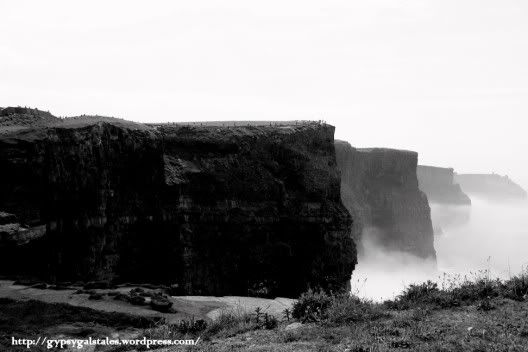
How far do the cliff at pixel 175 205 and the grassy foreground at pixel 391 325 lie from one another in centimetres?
1496

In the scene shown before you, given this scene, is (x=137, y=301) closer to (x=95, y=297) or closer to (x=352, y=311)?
(x=95, y=297)

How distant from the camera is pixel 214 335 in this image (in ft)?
36.2

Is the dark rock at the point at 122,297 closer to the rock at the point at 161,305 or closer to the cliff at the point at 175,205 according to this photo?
the rock at the point at 161,305

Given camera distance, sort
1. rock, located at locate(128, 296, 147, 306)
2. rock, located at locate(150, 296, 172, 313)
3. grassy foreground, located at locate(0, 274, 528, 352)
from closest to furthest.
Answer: grassy foreground, located at locate(0, 274, 528, 352) < rock, located at locate(150, 296, 172, 313) < rock, located at locate(128, 296, 147, 306)

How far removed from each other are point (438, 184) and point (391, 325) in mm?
138750

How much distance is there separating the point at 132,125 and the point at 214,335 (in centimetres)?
2740

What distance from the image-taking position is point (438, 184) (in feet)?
461

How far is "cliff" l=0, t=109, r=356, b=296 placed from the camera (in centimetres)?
2666

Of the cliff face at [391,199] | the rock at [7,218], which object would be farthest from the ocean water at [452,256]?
the rock at [7,218]

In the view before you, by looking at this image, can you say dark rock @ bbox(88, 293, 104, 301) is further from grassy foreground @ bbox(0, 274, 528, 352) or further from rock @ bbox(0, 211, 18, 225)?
rock @ bbox(0, 211, 18, 225)

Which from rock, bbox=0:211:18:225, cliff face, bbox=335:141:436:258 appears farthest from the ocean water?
rock, bbox=0:211:18:225

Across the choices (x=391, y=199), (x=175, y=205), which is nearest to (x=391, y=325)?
(x=175, y=205)

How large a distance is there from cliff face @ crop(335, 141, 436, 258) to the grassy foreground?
73.6m

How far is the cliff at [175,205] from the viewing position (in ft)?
87.5
